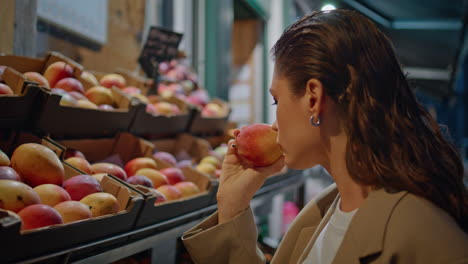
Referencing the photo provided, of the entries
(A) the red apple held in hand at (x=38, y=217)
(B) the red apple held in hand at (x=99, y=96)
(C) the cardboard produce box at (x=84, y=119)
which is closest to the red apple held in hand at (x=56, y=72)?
(B) the red apple held in hand at (x=99, y=96)

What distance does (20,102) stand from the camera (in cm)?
135

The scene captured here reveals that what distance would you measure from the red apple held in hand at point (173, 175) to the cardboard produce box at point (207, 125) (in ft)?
2.46

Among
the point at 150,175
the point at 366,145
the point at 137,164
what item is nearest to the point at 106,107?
the point at 137,164

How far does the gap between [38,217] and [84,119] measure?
0.72 m

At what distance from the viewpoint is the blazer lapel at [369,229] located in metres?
0.83

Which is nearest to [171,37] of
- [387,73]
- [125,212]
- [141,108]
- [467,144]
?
[141,108]

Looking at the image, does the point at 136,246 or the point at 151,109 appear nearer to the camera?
the point at 136,246

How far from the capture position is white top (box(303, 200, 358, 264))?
0.98m

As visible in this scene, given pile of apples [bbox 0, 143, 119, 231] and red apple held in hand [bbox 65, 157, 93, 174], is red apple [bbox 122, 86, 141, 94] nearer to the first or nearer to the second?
red apple held in hand [bbox 65, 157, 93, 174]

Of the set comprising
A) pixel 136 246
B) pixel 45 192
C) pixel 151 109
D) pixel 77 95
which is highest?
pixel 77 95

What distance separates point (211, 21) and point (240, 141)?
329 centimetres

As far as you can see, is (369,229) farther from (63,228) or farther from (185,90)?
(185,90)

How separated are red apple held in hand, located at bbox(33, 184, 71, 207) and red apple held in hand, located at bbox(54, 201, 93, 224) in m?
0.03

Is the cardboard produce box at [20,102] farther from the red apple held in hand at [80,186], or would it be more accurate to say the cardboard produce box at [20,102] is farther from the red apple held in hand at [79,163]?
the red apple held in hand at [80,186]
